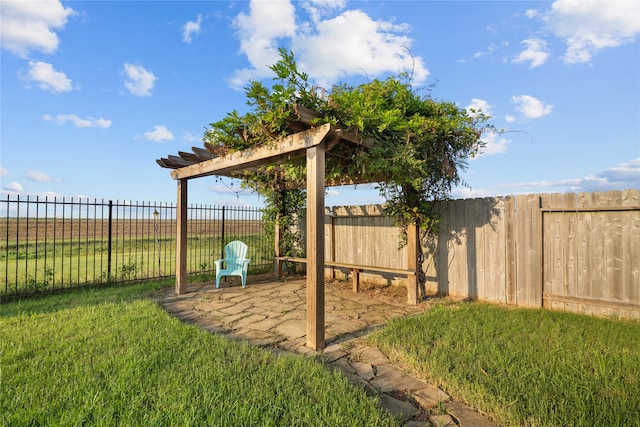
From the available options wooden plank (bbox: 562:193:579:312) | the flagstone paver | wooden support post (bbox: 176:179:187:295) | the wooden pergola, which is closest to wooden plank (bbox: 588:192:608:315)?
wooden plank (bbox: 562:193:579:312)

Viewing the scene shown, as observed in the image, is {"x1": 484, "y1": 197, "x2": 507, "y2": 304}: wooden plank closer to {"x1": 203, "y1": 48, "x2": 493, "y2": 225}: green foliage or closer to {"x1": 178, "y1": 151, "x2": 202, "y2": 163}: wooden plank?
{"x1": 203, "y1": 48, "x2": 493, "y2": 225}: green foliage

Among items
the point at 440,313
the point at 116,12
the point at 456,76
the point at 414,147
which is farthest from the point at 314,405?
the point at 116,12

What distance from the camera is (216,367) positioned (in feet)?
7.98

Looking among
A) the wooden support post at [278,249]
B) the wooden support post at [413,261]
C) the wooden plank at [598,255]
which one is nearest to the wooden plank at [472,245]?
the wooden support post at [413,261]

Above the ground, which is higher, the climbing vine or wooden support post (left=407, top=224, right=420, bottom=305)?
the climbing vine

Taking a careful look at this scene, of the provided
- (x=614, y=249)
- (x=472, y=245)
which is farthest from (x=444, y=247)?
(x=614, y=249)

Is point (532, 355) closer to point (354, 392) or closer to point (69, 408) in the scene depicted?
point (354, 392)

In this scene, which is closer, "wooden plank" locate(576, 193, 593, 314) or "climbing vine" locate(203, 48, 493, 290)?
"climbing vine" locate(203, 48, 493, 290)

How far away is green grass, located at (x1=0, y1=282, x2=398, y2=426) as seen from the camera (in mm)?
1827

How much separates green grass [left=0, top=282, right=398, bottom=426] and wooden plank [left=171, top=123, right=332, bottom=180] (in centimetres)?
178

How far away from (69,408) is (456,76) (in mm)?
5469

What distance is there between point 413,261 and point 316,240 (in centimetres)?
248

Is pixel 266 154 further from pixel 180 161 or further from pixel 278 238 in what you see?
pixel 278 238

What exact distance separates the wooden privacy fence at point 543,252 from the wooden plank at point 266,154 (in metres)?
3.18
